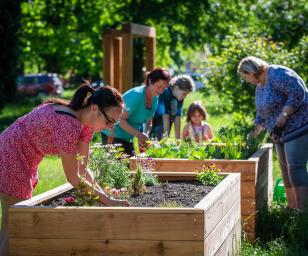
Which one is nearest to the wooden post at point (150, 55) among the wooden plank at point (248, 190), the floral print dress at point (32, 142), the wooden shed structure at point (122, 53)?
the wooden shed structure at point (122, 53)

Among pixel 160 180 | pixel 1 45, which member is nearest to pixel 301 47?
pixel 160 180

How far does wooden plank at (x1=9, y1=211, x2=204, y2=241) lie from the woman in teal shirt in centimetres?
317

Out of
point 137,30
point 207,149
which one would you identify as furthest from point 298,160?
point 137,30

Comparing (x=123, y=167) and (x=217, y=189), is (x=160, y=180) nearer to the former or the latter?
(x=123, y=167)

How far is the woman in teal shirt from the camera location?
7.61 meters

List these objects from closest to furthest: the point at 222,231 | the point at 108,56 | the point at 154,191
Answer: the point at 222,231, the point at 154,191, the point at 108,56

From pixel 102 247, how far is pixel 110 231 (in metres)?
0.11

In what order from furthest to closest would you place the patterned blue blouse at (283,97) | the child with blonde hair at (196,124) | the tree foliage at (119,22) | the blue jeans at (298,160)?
the tree foliage at (119,22) → the child with blonde hair at (196,124) → the blue jeans at (298,160) → the patterned blue blouse at (283,97)

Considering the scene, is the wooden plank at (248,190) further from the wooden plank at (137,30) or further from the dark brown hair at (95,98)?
the wooden plank at (137,30)

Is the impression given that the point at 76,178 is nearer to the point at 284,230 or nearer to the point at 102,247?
the point at 102,247

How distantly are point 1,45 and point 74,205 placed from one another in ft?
62.4

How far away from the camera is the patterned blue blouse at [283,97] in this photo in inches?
286

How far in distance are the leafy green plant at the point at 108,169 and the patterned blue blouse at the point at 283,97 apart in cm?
226

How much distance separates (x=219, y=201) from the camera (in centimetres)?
492
